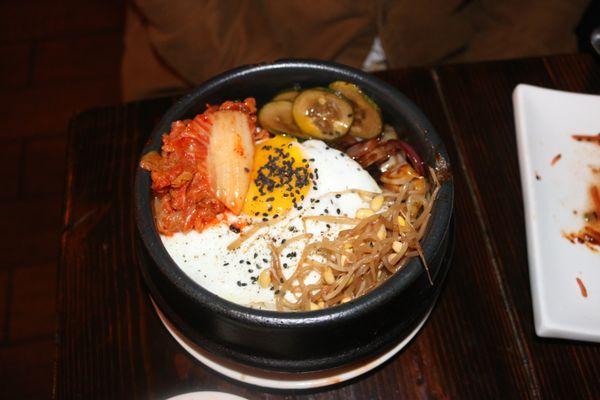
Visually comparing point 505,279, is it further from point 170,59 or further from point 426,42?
point 170,59

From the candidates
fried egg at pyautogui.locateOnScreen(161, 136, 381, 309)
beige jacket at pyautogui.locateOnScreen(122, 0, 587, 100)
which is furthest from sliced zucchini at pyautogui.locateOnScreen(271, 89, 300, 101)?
beige jacket at pyautogui.locateOnScreen(122, 0, 587, 100)

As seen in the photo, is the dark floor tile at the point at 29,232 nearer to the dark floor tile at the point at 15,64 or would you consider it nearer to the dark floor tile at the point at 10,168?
the dark floor tile at the point at 10,168

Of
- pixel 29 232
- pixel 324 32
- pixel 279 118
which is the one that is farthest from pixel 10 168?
pixel 279 118

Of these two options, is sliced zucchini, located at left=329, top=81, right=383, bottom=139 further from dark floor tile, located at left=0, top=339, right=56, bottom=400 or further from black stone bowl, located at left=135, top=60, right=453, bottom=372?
dark floor tile, located at left=0, top=339, right=56, bottom=400

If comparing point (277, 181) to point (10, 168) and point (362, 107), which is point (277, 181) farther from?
point (10, 168)

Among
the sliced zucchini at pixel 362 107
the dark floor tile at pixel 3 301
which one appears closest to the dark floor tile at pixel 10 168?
the dark floor tile at pixel 3 301

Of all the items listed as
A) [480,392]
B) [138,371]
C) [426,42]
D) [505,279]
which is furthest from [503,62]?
[138,371]
